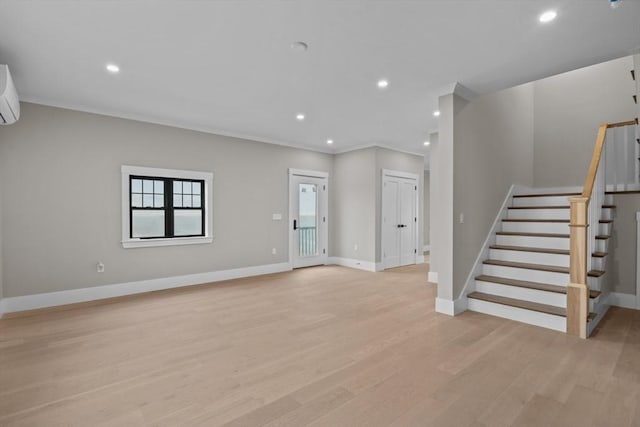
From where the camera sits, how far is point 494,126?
4.62m

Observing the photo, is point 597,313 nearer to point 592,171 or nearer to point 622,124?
point 592,171

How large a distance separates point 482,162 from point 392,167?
2.72 m

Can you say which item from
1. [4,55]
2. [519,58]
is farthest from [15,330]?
[519,58]

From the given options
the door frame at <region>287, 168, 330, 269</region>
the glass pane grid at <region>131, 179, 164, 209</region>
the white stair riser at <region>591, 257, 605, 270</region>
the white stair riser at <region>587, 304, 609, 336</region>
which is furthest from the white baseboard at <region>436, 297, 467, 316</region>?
the glass pane grid at <region>131, 179, 164, 209</region>

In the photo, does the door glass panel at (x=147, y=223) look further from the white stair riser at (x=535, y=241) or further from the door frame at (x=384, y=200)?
the white stair riser at (x=535, y=241)

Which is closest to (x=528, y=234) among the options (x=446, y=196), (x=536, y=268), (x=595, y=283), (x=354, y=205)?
(x=536, y=268)

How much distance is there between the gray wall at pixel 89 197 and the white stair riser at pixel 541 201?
4.83m

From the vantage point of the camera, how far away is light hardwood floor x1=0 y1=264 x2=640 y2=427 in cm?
190

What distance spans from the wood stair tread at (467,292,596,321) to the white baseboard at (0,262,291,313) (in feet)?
13.0

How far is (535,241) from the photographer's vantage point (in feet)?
14.0

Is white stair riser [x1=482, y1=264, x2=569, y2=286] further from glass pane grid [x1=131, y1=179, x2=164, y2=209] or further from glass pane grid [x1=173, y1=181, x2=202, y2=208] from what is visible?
Result: glass pane grid [x1=131, y1=179, x2=164, y2=209]

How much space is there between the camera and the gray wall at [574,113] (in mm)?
5004

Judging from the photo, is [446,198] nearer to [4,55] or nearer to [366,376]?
[366,376]

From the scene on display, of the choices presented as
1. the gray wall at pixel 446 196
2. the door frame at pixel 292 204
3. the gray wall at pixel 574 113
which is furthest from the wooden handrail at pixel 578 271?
the door frame at pixel 292 204
